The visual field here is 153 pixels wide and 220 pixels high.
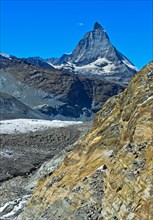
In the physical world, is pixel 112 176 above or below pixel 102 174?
below

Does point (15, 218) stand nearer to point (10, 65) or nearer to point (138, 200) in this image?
point (138, 200)

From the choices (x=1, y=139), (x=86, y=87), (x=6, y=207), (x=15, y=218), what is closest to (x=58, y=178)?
(x=15, y=218)

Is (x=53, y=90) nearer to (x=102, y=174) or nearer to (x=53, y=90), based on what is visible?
(x=53, y=90)

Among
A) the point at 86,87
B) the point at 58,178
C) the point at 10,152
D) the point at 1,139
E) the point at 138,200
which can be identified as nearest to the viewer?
the point at 138,200

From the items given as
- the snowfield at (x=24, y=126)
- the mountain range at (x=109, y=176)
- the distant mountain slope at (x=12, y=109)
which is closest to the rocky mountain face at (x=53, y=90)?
the distant mountain slope at (x=12, y=109)

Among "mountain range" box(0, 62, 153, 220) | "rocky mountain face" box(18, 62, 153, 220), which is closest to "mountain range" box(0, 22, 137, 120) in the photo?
"mountain range" box(0, 62, 153, 220)

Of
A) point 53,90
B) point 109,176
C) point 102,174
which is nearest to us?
point 109,176

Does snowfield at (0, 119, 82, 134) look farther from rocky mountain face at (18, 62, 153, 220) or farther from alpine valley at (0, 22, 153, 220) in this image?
rocky mountain face at (18, 62, 153, 220)

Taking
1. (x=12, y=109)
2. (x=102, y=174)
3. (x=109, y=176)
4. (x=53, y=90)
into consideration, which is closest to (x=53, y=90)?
(x=53, y=90)
